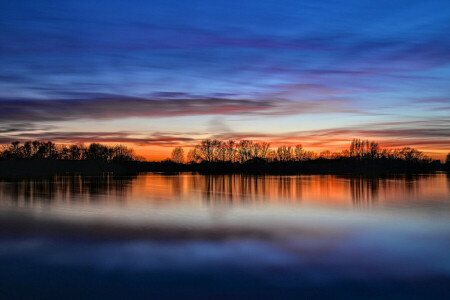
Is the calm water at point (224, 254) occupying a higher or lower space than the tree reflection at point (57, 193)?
lower

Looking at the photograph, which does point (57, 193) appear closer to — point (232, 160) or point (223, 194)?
point (223, 194)

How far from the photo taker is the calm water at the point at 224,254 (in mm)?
6508

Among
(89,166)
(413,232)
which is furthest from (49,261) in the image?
(89,166)

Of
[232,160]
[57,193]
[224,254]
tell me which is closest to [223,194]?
[57,193]

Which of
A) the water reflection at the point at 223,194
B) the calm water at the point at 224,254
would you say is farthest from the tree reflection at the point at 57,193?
the calm water at the point at 224,254

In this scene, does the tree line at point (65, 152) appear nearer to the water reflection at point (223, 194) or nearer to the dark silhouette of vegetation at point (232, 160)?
the dark silhouette of vegetation at point (232, 160)

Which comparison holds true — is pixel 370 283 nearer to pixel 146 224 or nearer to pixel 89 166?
pixel 146 224

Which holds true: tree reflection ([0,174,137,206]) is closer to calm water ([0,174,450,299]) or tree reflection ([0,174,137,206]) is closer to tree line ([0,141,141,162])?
calm water ([0,174,450,299])

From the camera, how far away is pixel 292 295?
20.3 feet

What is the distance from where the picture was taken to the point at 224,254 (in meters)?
8.91

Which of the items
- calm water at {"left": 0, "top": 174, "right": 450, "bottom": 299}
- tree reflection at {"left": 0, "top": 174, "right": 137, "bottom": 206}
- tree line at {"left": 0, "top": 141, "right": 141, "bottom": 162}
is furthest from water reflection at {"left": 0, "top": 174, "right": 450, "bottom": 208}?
tree line at {"left": 0, "top": 141, "right": 141, "bottom": 162}

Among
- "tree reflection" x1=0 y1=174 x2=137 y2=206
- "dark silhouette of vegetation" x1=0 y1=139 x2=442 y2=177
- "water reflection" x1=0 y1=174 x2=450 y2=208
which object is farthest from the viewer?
"dark silhouette of vegetation" x1=0 y1=139 x2=442 y2=177

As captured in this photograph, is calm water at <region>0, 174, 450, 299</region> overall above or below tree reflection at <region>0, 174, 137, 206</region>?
below

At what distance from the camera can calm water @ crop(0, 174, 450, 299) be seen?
6.51m
